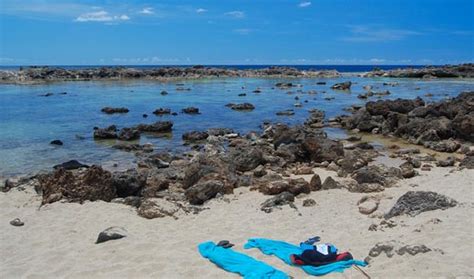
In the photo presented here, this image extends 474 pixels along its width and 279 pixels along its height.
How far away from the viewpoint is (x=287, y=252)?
8.08 meters

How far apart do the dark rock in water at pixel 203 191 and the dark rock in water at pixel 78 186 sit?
6.85 ft

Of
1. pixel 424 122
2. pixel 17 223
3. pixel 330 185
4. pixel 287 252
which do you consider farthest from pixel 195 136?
pixel 287 252

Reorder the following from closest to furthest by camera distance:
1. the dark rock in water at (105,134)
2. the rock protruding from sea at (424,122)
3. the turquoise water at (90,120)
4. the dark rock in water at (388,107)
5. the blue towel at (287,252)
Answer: the blue towel at (287,252), the turquoise water at (90,120), the rock protruding from sea at (424,122), the dark rock in water at (105,134), the dark rock in water at (388,107)

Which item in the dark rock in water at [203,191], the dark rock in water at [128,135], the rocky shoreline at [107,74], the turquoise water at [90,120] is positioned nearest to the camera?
the dark rock in water at [203,191]

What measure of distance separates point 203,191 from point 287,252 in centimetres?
416

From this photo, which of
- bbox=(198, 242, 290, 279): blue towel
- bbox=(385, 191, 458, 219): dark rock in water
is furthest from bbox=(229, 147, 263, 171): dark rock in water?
bbox=(198, 242, 290, 279): blue towel

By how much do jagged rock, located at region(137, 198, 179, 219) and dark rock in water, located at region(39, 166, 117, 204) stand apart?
1.32 meters

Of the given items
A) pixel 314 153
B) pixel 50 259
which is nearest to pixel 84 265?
pixel 50 259

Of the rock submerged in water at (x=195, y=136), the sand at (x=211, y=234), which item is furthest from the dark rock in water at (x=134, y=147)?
the sand at (x=211, y=234)

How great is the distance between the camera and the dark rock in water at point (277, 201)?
10836 mm

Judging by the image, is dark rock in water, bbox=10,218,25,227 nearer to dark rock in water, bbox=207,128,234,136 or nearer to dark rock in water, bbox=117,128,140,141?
dark rock in water, bbox=117,128,140,141

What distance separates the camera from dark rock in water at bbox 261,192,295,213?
35.6ft

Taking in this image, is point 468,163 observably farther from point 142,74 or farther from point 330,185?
point 142,74

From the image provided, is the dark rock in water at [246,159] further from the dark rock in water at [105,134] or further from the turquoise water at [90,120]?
the dark rock in water at [105,134]
